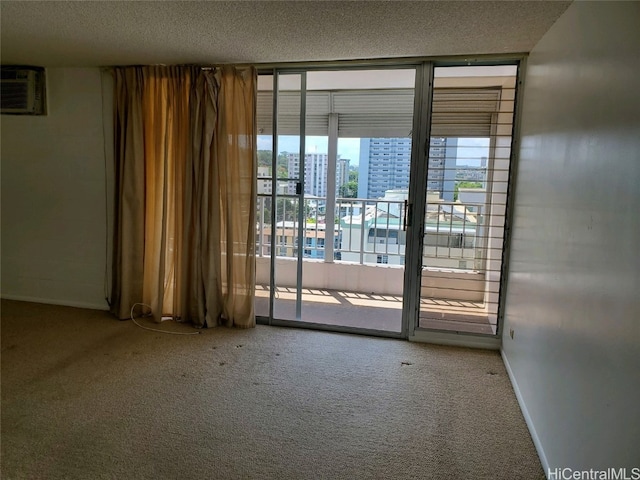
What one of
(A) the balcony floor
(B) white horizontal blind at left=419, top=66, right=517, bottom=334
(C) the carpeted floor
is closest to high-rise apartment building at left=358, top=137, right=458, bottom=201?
(B) white horizontal blind at left=419, top=66, right=517, bottom=334

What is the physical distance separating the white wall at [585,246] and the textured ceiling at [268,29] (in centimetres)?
36

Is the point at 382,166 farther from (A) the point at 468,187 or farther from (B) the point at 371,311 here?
(B) the point at 371,311

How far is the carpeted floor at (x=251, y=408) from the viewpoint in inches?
71.1

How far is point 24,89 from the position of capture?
352cm

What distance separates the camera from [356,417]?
2.17 m

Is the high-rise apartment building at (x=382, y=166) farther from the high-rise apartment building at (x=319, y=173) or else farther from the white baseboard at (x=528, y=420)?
the white baseboard at (x=528, y=420)

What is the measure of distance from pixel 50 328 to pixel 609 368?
147 inches

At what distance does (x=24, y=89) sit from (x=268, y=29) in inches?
102

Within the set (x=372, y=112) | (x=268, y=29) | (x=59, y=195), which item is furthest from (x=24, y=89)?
(x=372, y=112)

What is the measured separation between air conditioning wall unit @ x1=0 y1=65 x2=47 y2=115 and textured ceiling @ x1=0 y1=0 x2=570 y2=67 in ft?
1.50

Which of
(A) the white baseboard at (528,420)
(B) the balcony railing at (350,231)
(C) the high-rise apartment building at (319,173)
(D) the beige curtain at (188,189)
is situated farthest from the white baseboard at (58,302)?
(A) the white baseboard at (528,420)

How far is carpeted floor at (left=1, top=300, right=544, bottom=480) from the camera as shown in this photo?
1.81m

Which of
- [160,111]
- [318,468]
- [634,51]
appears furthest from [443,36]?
[318,468]

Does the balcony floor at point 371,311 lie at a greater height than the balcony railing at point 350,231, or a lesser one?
lesser
